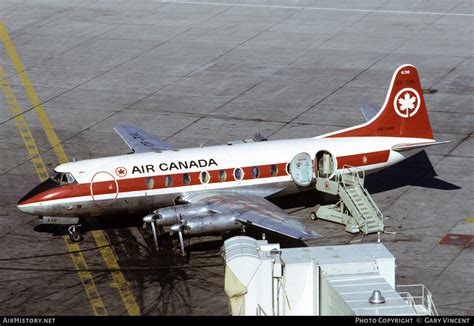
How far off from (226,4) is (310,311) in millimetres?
68251

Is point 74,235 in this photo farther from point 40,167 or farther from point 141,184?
point 40,167

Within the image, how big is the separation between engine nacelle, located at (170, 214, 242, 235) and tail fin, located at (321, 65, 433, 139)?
10.4 metres

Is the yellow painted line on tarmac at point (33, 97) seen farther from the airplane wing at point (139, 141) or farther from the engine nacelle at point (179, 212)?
the engine nacelle at point (179, 212)

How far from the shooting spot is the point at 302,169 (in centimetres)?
5597

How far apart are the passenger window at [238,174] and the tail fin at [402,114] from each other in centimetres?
704

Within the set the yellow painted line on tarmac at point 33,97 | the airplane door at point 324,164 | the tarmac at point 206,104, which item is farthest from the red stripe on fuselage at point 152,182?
the yellow painted line on tarmac at point 33,97

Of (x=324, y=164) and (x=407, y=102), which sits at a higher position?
(x=407, y=102)

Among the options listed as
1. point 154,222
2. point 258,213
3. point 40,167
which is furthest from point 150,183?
point 40,167

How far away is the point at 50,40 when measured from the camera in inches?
3563

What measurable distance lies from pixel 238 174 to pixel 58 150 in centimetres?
1657

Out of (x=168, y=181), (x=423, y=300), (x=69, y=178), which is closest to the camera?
(x=423, y=300)

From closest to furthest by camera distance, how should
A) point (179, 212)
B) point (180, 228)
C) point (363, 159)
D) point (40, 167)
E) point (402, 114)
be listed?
point (180, 228) < point (179, 212) < point (363, 159) < point (402, 114) < point (40, 167)

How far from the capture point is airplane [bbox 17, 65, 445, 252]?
52.3m

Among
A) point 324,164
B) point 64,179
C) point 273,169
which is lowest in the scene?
point 324,164
